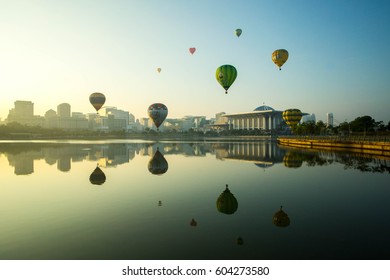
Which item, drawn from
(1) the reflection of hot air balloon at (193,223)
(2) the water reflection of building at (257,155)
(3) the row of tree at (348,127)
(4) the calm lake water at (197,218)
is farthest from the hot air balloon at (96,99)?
(1) the reflection of hot air balloon at (193,223)

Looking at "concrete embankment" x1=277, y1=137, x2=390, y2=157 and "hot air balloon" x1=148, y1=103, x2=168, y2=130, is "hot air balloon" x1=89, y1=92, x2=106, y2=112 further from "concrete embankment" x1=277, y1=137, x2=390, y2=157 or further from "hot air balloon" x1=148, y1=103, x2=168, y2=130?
"concrete embankment" x1=277, y1=137, x2=390, y2=157

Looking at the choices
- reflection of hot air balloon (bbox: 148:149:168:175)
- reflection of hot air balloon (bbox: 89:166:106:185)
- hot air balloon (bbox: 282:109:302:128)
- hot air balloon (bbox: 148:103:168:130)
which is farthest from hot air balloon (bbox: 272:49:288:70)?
reflection of hot air balloon (bbox: 89:166:106:185)

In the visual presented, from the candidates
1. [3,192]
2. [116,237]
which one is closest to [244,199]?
[116,237]

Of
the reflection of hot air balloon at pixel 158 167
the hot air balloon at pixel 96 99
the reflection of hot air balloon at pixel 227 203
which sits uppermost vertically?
the hot air balloon at pixel 96 99

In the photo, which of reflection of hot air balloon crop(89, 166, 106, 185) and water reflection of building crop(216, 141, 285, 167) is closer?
reflection of hot air balloon crop(89, 166, 106, 185)

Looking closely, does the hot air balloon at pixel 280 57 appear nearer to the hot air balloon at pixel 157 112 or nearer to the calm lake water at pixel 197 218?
the calm lake water at pixel 197 218

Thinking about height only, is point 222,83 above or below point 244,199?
above

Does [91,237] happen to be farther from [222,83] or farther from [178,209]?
[222,83]
